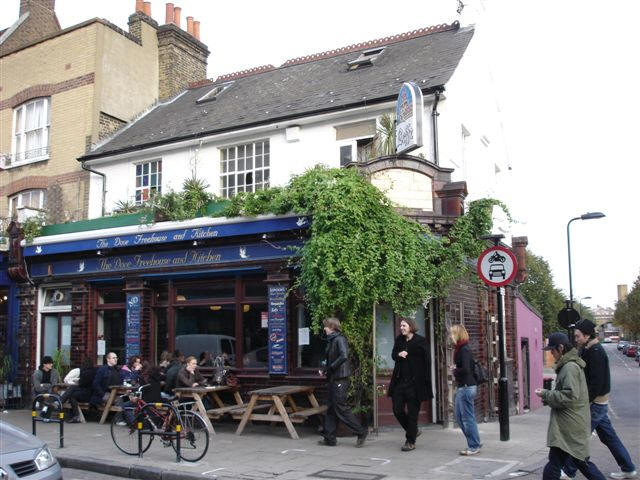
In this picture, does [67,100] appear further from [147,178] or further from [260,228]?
[260,228]

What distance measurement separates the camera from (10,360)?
618 inches

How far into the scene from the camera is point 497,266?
9.41 meters

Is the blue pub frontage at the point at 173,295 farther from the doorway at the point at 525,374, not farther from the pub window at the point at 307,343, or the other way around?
the doorway at the point at 525,374

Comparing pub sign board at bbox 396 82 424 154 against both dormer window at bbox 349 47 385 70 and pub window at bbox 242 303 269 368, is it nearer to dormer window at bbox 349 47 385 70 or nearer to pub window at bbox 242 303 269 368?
pub window at bbox 242 303 269 368

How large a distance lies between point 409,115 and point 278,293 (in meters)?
3.90

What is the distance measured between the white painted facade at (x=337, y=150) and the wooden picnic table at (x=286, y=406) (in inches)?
140

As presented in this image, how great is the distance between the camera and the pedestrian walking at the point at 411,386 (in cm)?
912

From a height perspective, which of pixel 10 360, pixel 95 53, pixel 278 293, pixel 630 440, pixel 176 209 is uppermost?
pixel 95 53

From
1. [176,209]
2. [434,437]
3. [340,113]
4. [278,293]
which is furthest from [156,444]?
[340,113]

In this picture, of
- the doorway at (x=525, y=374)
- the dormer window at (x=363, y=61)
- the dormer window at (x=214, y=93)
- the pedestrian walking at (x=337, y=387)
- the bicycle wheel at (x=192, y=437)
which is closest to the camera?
the bicycle wheel at (x=192, y=437)

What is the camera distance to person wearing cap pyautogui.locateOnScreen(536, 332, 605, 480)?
603 centimetres

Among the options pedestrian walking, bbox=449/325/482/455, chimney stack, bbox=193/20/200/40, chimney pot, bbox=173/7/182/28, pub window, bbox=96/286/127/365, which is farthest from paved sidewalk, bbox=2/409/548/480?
chimney stack, bbox=193/20/200/40

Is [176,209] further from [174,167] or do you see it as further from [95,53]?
[95,53]

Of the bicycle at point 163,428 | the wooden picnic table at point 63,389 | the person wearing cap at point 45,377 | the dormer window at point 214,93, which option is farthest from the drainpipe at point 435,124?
the person wearing cap at point 45,377
